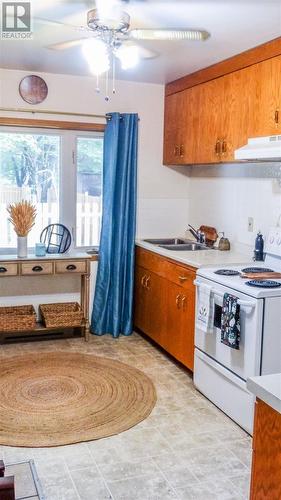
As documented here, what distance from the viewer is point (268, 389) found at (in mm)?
1349

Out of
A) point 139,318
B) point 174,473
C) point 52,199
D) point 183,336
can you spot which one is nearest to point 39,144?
point 52,199

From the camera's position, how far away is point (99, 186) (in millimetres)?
4766

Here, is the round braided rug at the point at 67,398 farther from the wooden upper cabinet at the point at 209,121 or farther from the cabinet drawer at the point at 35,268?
the wooden upper cabinet at the point at 209,121

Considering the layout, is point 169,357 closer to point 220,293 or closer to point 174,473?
point 220,293

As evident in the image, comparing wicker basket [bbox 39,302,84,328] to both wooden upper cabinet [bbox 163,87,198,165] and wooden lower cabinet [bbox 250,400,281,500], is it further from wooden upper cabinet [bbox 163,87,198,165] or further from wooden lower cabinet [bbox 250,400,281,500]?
wooden lower cabinet [bbox 250,400,281,500]

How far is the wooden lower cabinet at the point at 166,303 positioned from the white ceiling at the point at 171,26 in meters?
1.55

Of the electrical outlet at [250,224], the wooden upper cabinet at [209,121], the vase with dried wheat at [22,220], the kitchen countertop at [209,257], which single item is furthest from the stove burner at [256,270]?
the vase with dried wheat at [22,220]

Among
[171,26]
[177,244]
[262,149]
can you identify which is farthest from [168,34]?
[177,244]

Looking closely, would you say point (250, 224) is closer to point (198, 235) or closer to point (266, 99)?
point (198, 235)

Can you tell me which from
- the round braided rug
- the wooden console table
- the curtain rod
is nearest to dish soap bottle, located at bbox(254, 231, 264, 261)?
the round braided rug

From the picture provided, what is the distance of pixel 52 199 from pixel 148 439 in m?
2.55

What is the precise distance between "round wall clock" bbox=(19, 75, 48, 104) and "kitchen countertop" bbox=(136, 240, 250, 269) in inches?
66.1

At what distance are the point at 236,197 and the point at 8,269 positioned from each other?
2013 millimetres

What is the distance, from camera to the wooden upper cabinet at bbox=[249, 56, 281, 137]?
10.2 ft
